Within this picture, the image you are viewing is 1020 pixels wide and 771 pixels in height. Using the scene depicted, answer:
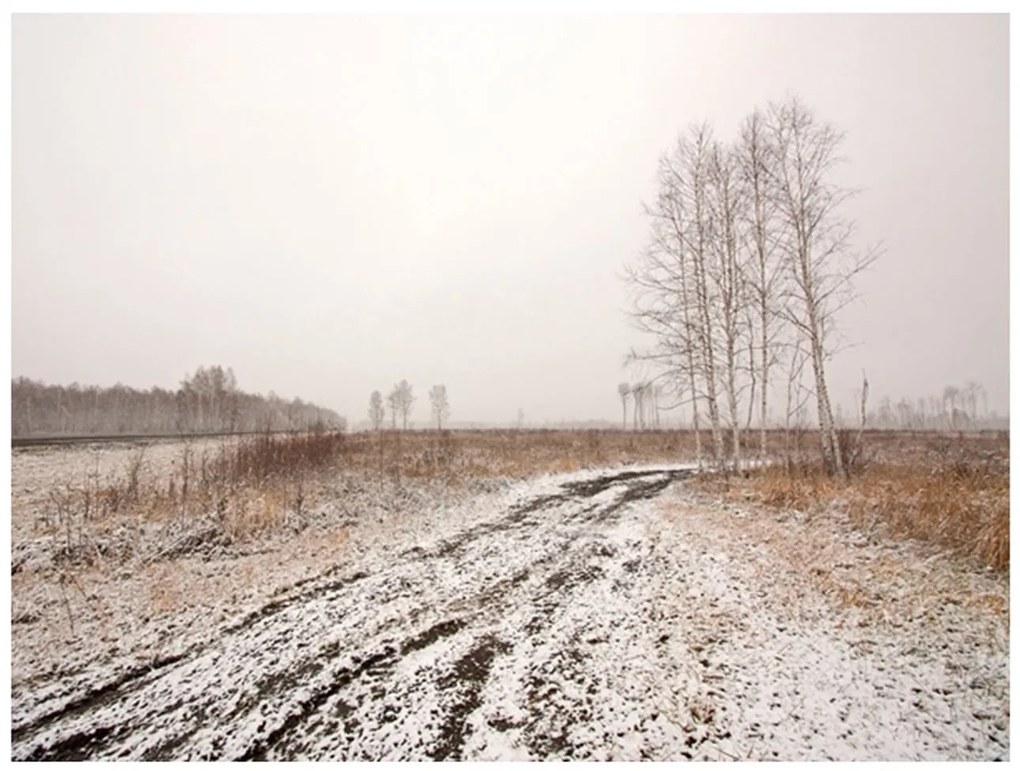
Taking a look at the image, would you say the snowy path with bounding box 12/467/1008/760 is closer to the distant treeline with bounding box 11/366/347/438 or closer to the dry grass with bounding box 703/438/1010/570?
the dry grass with bounding box 703/438/1010/570

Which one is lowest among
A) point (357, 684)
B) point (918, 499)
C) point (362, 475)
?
point (357, 684)

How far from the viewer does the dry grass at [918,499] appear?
222 inches

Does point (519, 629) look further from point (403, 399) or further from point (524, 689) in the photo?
point (403, 399)

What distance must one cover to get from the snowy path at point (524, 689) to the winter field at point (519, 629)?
0.02 metres

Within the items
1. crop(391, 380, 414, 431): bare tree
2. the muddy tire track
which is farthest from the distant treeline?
the muddy tire track

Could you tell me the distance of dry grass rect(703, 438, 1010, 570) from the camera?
565 centimetres

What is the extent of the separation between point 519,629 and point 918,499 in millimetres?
7373

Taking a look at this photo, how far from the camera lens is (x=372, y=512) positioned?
32.1 ft

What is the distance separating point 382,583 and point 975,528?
27.8ft

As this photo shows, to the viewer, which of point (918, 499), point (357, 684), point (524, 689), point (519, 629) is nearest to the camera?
point (524, 689)

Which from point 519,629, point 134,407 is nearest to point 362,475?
point 519,629

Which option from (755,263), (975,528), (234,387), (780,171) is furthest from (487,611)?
(234,387)

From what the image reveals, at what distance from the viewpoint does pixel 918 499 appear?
7.06 metres

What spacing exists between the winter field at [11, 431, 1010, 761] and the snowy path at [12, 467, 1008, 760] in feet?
0.07
